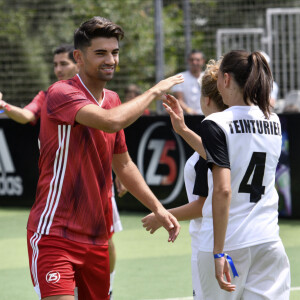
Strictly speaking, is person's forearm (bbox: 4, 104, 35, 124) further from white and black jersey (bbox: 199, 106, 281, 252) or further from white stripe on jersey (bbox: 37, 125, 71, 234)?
white and black jersey (bbox: 199, 106, 281, 252)

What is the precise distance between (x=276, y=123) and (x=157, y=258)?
437 cm

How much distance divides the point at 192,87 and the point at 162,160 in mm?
1765

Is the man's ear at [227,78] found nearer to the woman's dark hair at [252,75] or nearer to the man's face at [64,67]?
the woman's dark hair at [252,75]

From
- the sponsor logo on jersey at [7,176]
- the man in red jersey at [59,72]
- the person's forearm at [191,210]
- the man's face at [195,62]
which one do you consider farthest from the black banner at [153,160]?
the person's forearm at [191,210]

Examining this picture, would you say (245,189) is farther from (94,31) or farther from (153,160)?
(153,160)

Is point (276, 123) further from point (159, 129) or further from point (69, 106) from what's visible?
point (159, 129)

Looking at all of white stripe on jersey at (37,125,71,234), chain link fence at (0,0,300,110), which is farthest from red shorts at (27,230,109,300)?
chain link fence at (0,0,300,110)

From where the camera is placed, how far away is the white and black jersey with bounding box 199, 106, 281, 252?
11.9 ft

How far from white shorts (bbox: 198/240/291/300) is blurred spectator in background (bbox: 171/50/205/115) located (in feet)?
26.5

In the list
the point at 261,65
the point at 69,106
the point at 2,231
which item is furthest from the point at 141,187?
the point at 2,231

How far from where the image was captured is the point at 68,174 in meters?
4.03

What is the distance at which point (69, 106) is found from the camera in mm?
3951

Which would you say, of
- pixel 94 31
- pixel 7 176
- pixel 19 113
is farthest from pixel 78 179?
pixel 7 176

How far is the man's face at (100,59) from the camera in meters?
4.10
